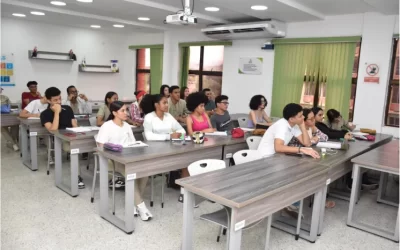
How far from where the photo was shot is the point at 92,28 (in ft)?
25.5

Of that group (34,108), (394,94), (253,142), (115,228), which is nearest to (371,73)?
(394,94)

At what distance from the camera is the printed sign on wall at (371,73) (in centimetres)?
475

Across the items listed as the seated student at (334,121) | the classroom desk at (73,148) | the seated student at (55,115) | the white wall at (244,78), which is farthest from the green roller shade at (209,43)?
the classroom desk at (73,148)

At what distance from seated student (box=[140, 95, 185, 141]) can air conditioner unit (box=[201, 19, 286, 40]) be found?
241 cm

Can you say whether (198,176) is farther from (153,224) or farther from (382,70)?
(382,70)

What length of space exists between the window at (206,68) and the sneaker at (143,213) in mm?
4157

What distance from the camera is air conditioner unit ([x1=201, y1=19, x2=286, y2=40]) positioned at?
5230mm

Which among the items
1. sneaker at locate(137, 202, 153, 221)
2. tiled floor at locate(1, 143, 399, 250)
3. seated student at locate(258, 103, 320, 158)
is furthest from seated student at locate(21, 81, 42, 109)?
seated student at locate(258, 103, 320, 158)

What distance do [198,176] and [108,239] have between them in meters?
1.08

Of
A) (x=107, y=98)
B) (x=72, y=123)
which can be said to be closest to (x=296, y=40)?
(x=107, y=98)

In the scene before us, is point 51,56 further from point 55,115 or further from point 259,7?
point 259,7

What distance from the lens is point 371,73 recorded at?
4797 mm

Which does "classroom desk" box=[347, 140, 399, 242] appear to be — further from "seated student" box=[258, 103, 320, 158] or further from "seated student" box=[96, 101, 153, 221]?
"seated student" box=[96, 101, 153, 221]

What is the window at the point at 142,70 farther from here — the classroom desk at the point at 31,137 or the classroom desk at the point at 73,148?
the classroom desk at the point at 73,148
